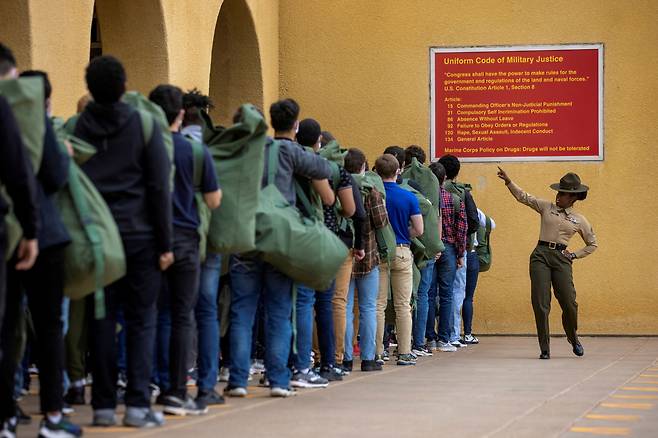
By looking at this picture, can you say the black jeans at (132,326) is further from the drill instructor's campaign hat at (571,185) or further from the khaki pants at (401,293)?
the drill instructor's campaign hat at (571,185)

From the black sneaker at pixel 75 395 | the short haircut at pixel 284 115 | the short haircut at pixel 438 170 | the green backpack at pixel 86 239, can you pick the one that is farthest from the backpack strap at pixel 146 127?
the short haircut at pixel 438 170

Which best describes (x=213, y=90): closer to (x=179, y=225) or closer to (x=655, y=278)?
(x=655, y=278)

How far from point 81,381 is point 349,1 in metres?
9.16

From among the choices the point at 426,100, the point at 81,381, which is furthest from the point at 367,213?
the point at 426,100

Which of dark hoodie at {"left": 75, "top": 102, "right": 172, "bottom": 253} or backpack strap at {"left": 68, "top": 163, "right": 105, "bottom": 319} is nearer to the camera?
backpack strap at {"left": 68, "top": 163, "right": 105, "bottom": 319}

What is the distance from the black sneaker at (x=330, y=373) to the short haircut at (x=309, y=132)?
5.38 ft

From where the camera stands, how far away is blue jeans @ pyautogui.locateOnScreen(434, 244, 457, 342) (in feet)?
44.0

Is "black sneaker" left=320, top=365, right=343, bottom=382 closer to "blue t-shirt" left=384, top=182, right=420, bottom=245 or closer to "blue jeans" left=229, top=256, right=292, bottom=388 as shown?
"blue jeans" left=229, top=256, right=292, bottom=388

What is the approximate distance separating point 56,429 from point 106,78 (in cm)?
163

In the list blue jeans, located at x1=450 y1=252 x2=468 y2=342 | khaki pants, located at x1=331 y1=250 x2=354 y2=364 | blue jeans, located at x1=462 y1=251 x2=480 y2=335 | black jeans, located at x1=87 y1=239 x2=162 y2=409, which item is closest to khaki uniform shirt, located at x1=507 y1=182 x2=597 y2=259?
blue jeans, located at x1=450 y1=252 x2=468 y2=342

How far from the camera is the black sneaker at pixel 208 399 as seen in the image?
7371 mm

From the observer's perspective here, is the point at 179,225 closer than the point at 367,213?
Yes

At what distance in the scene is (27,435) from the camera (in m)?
6.21

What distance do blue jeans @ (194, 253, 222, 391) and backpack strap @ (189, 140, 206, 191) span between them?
683mm
